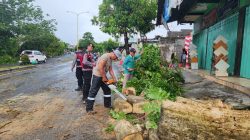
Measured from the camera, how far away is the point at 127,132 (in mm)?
5918

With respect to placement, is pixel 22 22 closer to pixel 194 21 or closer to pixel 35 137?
pixel 194 21

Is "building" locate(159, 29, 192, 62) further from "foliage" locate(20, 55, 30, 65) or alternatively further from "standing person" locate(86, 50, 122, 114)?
"foliage" locate(20, 55, 30, 65)

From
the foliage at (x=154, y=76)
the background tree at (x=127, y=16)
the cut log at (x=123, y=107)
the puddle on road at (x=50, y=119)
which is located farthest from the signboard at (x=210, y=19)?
the background tree at (x=127, y=16)

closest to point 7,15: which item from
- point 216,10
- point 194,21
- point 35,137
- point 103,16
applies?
point 103,16

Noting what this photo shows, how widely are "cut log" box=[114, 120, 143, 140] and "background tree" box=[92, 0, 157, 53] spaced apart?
30132mm

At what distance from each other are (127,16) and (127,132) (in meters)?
30.8

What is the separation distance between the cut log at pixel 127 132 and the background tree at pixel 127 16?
98.9 feet

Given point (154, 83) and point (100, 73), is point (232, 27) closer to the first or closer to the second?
point (154, 83)

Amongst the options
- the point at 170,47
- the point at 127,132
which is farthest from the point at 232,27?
the point at 170,47

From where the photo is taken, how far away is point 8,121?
794cm

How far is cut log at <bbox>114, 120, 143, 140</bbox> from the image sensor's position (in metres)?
5.80

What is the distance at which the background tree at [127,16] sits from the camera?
36.1 m

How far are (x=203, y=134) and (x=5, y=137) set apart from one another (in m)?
3.98

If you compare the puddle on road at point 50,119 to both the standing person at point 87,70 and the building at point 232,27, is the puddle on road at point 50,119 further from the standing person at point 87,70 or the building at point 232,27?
the building at point 232,27
